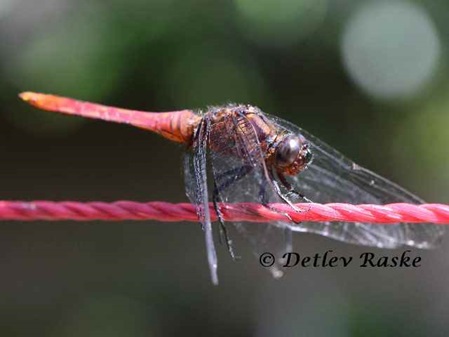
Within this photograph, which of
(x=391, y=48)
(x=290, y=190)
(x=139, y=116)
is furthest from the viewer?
(x=391, y=48)

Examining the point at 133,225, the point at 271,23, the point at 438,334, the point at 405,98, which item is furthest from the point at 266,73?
the point at 438,334

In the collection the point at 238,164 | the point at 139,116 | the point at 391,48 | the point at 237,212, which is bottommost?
the point at 237,212

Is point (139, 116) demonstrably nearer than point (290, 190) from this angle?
No

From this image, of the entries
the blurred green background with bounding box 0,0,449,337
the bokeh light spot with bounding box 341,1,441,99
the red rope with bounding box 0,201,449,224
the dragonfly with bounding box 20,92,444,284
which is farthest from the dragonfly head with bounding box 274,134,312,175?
the bokeh light spot with bounding box 341,1,441,99

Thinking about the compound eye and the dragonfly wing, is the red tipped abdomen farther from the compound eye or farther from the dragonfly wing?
the compound eye

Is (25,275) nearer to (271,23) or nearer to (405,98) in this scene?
(271,23)

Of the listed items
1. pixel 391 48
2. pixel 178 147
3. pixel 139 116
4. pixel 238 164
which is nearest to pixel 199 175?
pixel 238 164

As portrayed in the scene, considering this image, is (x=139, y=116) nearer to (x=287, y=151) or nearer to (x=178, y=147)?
(x=287, y=151)
